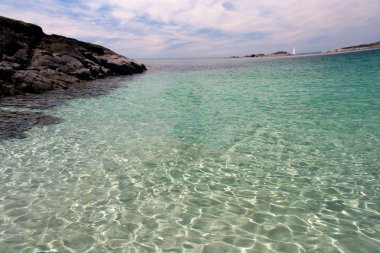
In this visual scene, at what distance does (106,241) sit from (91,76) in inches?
1359

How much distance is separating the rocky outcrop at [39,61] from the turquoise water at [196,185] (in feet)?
45.4

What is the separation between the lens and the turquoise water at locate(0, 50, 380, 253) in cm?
591

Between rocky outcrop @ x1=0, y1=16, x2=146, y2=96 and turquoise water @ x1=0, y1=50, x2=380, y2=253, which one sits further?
rocky outcrop @ x1=0, y1=16, x2=146, y2=96

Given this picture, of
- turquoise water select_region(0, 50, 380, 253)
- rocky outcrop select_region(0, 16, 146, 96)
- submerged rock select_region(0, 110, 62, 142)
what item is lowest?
turquoise water select_region(0, 50, 380, 253)

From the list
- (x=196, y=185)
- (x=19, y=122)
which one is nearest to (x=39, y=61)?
(x=19, y=122)

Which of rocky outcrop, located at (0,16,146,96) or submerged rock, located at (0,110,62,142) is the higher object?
rocky outcrop, located at (0,16,146,96)

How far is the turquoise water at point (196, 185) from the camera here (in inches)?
233

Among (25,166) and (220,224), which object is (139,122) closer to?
(25,166)

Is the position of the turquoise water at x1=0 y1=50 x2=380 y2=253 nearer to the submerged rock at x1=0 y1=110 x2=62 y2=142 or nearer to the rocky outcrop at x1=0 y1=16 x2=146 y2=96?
the submerged rock at x1=0 y1=110 x2=62 y2=142

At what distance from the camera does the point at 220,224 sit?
6371 millimetres

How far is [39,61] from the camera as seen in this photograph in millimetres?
30422

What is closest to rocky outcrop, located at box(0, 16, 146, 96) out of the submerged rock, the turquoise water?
the submerged rock

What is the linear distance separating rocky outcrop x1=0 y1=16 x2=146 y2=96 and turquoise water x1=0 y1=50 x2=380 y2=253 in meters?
13.8

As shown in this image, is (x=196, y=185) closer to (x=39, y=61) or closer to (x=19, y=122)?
(x=19, y=122)
